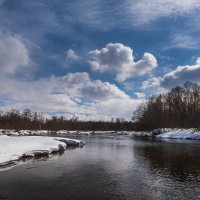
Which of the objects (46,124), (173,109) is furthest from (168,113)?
(46,124)

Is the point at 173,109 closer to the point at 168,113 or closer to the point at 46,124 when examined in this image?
the point at 168,113

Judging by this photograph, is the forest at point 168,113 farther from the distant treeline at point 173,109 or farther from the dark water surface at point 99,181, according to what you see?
the dark water surface at point 99,181

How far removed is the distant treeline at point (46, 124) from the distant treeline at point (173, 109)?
46.8 m

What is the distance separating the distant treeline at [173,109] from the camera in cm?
9456

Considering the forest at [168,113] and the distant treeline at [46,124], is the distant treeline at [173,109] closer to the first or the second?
the forest at [168,113]

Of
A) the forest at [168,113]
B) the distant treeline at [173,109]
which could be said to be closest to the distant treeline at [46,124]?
the forest at [168,113]

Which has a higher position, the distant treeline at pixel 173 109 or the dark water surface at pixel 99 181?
the distant treeline at pixel 173 109

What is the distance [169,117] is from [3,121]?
68245 millimetres

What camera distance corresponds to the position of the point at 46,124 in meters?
152

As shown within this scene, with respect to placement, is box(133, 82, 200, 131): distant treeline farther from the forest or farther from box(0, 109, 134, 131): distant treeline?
box(0, 109, 134, 131): distant treeline

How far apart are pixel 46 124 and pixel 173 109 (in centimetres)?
7490

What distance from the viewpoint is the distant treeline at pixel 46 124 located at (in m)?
122

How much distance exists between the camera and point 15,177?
1705 cm

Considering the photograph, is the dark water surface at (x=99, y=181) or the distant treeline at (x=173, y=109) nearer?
the dark water surface at (x=99, y=181)
